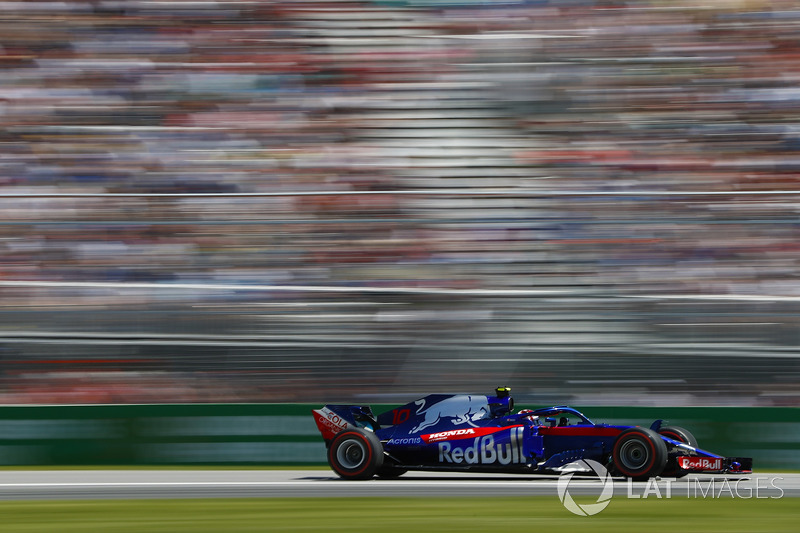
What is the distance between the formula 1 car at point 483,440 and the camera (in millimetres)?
8281

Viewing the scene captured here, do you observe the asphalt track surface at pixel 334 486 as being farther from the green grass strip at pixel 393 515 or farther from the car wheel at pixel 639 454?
the green grass strip at pixel 393 515

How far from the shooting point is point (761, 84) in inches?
512

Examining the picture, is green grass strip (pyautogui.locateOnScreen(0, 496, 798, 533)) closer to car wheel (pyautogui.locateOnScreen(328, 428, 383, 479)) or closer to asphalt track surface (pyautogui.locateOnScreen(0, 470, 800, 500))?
asphalt track surface (pyautogui.locateOnScreen(0, 470, 800, 500))

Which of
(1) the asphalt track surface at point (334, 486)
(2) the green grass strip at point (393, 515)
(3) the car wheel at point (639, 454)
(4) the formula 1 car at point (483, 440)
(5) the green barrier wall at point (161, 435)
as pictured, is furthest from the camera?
(5) the green barrier wall at point (161, 435)

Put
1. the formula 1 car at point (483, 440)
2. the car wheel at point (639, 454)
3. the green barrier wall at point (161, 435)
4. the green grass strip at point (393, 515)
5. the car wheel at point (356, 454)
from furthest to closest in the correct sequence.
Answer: the green barrier wall at point (161, 435), the car wheel at point (356, 454), the formula 1 car at point (483, 440), the car wheel at point (639, 454), the green grass strip at point (393, 515)

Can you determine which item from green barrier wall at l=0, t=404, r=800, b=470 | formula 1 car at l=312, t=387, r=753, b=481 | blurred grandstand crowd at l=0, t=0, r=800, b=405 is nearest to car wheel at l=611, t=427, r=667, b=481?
formula 1 car at l=312, t=387, r=753, b=481

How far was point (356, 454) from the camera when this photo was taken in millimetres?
8812

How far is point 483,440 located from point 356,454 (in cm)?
108

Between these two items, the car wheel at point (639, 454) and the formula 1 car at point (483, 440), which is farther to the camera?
the formula 1 car at point (483, 440)

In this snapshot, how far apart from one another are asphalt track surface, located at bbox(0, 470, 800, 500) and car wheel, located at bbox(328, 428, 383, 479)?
105 millimetres

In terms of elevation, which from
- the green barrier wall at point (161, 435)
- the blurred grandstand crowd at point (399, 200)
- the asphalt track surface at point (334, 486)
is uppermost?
the blurred grandstand crowd at point (399, 200)

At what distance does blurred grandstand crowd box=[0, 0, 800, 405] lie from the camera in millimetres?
10250

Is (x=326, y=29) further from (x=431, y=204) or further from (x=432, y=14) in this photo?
(x=431, y=204)

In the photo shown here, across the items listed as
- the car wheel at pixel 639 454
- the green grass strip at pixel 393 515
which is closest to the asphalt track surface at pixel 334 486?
the car wheel at pixel 639 454
